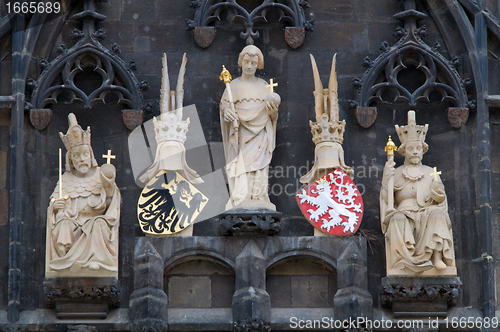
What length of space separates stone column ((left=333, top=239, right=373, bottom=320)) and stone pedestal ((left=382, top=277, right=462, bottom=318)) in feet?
0.85

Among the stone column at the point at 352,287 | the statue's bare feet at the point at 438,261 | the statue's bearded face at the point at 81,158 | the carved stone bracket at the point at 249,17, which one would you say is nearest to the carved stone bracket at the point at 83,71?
the statue's bearded face at the point at 81,158

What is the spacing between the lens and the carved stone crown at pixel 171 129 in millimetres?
18703

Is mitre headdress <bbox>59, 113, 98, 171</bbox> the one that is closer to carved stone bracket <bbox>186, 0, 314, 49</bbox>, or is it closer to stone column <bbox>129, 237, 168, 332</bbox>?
stone column <bbox>129, 237, 168, 332</bbox>

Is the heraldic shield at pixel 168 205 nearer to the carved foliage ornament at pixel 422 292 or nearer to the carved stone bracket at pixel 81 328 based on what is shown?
the carved stone bracket at pixel 81 328

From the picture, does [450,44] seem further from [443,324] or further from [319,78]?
[443,324]

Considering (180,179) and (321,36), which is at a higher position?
(321,36)

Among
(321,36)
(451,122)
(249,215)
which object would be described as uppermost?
(321,36)

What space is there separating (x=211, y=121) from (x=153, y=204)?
1.48 m

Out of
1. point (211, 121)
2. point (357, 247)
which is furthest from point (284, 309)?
point (211, 121)

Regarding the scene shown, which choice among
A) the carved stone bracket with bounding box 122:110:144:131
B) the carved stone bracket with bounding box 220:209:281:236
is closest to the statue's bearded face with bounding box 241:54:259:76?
the carved stone bracket with bounding box 122:110:144:131

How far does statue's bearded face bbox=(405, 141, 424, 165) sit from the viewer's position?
61.5ft

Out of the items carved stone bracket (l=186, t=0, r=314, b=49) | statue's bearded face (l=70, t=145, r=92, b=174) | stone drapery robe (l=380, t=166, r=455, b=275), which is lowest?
stone drapery robe (l=380, t=166, r=455, b=275)

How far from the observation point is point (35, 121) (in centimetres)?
1905

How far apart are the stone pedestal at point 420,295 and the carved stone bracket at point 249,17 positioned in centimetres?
359
